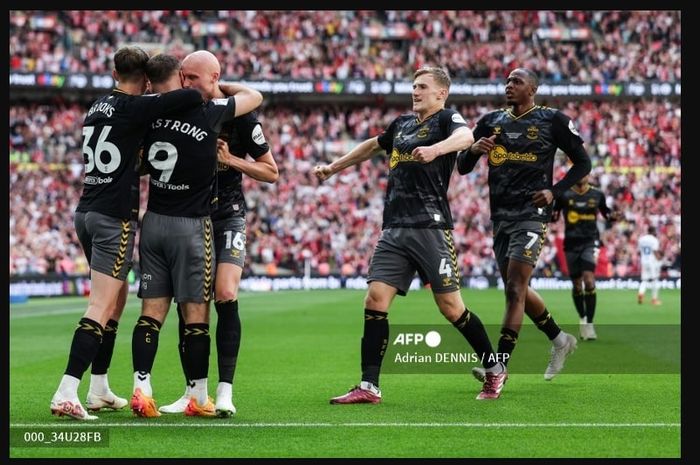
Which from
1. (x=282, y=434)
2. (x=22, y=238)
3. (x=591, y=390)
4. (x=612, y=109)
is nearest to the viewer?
(x=282, y=434)

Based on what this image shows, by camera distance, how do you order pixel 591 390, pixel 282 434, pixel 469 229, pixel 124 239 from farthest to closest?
1. pixel 469 229
2. pixel 591 390
3. pixel 124 239
4. pixel 282 434

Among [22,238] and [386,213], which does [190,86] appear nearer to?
[386,213]

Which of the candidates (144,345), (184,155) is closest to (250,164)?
(184,155)

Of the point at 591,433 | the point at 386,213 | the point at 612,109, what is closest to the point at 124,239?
the point at 386,213

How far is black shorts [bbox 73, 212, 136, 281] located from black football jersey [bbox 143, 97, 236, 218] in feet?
0.98

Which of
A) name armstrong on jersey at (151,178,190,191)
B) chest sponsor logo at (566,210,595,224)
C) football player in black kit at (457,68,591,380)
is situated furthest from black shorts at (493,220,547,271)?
chest sponsor logo at (566,210,595,224)

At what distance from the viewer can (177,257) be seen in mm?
7812

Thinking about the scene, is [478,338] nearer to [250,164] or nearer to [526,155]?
[526,155]

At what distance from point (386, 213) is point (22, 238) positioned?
109 ft

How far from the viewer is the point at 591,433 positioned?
7.15 meters

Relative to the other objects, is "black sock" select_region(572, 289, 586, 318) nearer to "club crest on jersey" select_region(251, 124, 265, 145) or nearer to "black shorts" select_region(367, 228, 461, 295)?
"black shorts" select_region(367, 228, 461, 295)

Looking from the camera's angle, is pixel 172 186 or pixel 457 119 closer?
pixel 172 186

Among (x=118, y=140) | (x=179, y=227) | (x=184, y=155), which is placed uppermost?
(x=118, y=140)

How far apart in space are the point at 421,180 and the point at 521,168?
1491 millimetres
